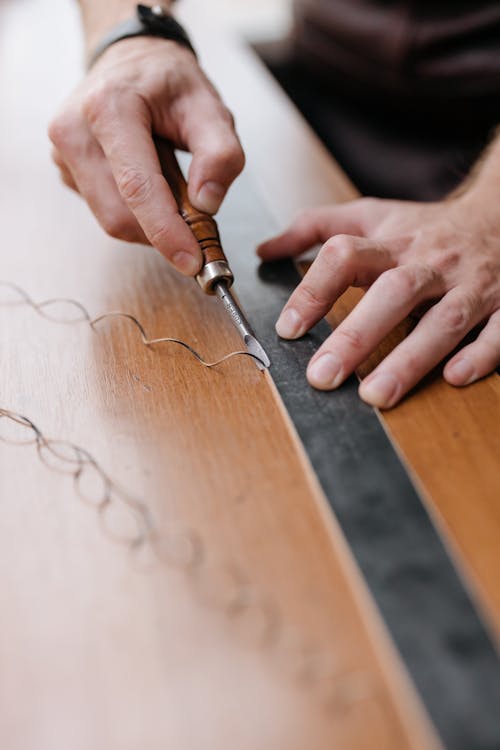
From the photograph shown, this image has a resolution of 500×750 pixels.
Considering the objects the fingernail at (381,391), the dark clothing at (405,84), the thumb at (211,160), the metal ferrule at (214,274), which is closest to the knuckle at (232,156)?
the thumb at (211,160)

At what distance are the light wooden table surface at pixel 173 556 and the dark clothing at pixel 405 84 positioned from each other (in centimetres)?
87

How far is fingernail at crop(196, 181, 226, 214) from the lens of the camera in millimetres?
862

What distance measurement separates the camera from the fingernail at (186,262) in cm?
84

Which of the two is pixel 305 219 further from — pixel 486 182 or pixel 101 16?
pixel 101 16

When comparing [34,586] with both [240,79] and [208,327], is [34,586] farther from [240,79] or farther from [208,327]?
[240,79]

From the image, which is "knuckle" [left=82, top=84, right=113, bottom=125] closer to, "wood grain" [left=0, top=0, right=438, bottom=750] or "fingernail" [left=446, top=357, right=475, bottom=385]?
"wood grain" [left=0, top=0, right=438, bottom=750]

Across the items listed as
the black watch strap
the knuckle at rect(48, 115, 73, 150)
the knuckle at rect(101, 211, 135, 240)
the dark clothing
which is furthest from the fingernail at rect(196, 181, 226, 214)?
the dark clothing

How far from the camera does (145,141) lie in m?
0.87

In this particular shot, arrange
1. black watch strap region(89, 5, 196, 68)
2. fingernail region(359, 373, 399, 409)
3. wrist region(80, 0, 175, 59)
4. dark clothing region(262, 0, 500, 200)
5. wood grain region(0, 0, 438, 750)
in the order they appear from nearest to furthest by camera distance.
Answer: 1. wood grain region(0, 0, 438, 750)
2. fingernail region(359, 373, 399, 409)
3. black watch strap region(89, 5, 196, 68)
4. wrist region(80, 0, 175, 59)
5. dark clothing region(262, 0, 500, 200)

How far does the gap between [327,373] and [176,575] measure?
0.30 m

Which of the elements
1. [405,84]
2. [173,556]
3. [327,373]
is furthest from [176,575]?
[405,84]

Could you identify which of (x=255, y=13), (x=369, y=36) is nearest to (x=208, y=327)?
(x=369, y=36)

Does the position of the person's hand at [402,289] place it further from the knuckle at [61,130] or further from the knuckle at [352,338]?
the knuckle at [61,130]

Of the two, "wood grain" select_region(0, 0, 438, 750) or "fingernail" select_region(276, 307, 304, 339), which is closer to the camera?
"wood grain" select_region(0, 0, 438, 750)
